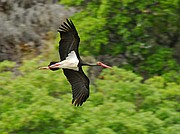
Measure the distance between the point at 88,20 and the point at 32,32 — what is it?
1.52m

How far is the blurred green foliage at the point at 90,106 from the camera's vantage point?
11328 millimetres

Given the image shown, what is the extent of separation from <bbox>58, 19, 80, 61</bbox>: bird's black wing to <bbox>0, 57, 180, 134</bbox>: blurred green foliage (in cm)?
126

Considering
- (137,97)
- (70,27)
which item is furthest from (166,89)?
(70,27)

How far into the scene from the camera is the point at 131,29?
15.2 m

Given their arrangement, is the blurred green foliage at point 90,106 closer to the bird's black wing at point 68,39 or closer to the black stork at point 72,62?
the black stork at point 72,62

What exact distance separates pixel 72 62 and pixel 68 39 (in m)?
0.34

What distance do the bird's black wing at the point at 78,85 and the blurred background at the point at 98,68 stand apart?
52 centimetres

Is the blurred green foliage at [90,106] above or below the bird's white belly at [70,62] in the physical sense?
below

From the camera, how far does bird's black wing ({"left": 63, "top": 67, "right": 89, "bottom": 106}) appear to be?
35.2 ft

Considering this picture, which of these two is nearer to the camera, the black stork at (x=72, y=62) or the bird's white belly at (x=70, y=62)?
the black stork at (x=72, y=62)

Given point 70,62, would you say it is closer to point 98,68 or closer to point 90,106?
point 90,106

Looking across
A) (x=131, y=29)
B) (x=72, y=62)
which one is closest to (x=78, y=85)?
(x=72, y=62)

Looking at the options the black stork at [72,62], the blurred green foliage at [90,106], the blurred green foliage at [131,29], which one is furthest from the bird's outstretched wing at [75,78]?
the blurred green foliage at [131,29]

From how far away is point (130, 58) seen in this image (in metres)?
15.5
